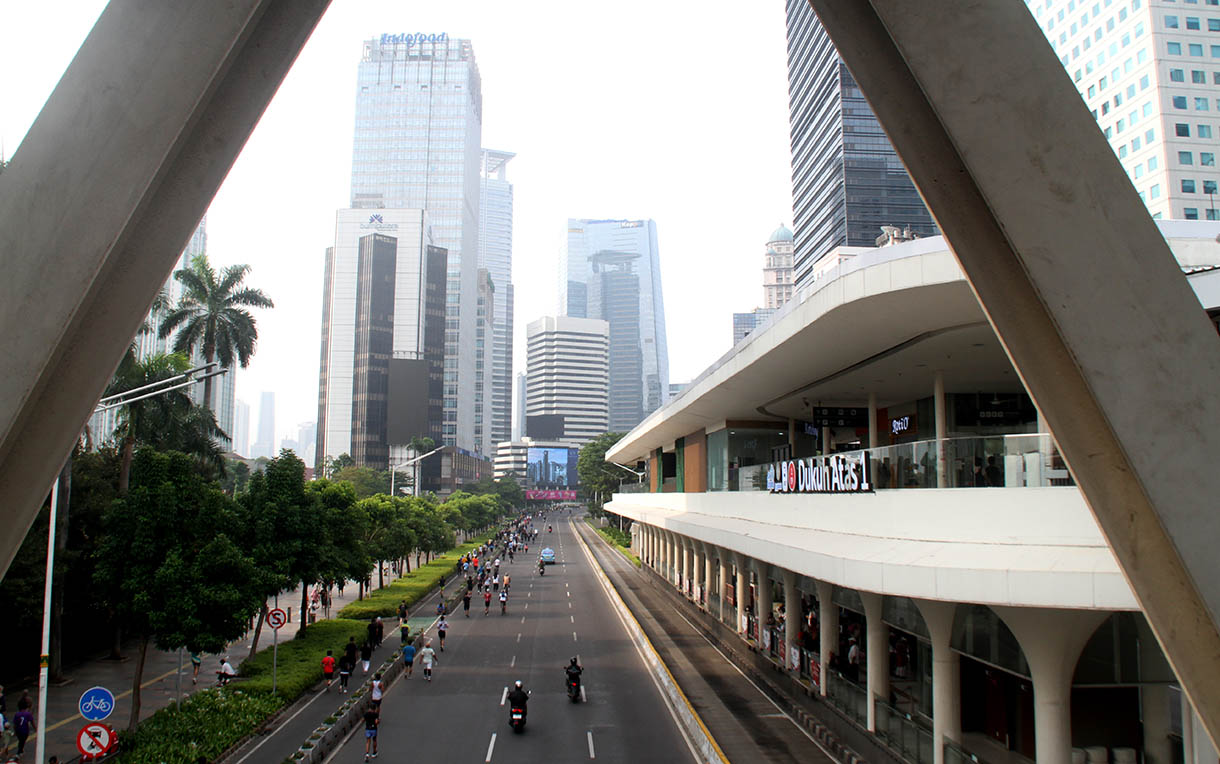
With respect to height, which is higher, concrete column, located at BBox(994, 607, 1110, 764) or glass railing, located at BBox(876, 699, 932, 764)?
concrete column, located at BBox(994, 607, 1110, 764)

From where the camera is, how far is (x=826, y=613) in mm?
20250

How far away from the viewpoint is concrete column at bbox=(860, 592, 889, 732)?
16.4 metres

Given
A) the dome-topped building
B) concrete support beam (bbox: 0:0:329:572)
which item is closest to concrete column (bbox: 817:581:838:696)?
concrete support beam (bbox: 0:0:329:572)

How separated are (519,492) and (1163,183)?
11173cm

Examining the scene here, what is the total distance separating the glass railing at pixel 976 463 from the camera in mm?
11602

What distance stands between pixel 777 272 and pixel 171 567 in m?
181

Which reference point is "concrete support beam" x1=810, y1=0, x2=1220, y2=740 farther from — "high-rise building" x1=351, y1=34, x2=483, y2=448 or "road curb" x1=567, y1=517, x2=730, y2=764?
"high-rise building" x1=351, y1=34, x2=483, y2=448

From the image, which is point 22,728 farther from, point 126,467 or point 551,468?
point 551,468

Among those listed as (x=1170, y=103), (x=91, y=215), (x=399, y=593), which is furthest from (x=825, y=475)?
(x=1170, y=103)

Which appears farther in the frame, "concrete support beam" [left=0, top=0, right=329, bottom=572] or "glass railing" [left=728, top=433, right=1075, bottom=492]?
"glass railing" [left=728, top=433, right=1075, bottom=492]

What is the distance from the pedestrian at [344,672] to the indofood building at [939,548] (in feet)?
36.2

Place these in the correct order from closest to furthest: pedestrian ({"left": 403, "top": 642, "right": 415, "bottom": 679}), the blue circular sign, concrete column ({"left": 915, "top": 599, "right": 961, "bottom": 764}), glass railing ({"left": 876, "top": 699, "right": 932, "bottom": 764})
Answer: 1. the blue circular sign
2. concrete column ({"left": 915, "top": 599, "right": 961, "bottom": 764})
3. glass railing ({"left": 876, "top": 699, "right": 932, "bottom": 764})
4. pedestrian ({"left": 403, "top": 642, "right": 415, "bottom": 679})

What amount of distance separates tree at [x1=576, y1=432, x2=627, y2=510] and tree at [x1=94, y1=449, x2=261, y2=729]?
8813cm

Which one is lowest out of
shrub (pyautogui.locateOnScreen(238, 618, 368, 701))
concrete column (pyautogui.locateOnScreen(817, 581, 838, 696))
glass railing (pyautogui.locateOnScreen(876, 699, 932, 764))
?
shrub (pyautogui.locateOnScreen(238, 618, 368, 701))
